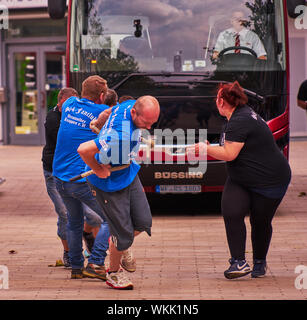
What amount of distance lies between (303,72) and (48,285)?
1691 centimetres

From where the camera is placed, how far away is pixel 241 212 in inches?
282

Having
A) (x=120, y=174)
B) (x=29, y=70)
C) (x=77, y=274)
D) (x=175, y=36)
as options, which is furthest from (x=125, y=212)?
(x=29, y=70)

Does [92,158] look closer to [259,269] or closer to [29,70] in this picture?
[259,269]

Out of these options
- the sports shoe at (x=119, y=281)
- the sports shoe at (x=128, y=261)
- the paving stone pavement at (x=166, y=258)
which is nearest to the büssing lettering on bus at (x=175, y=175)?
the paving stone pavement at (x=166, y=258)

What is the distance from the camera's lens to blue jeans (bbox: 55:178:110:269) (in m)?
7.08

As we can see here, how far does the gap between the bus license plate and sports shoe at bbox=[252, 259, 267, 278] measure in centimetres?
363

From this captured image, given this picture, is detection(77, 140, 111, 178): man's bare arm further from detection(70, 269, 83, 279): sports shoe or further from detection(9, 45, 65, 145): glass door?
detection(9, 45, 65, 145): glass door

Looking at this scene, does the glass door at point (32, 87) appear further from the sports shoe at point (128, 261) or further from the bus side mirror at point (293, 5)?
the sports shoe at point (128, 261)

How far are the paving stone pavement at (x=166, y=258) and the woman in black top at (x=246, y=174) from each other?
0.33m

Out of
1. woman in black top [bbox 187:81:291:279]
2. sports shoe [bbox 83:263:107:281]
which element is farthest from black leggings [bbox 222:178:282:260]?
sports shoe [bbox 83:263:107:281]

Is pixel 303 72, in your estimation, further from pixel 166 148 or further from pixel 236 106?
pixel 236 106

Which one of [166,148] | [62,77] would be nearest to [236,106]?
[166,148]

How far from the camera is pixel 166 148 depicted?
10719 mm

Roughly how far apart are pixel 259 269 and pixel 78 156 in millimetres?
1851
